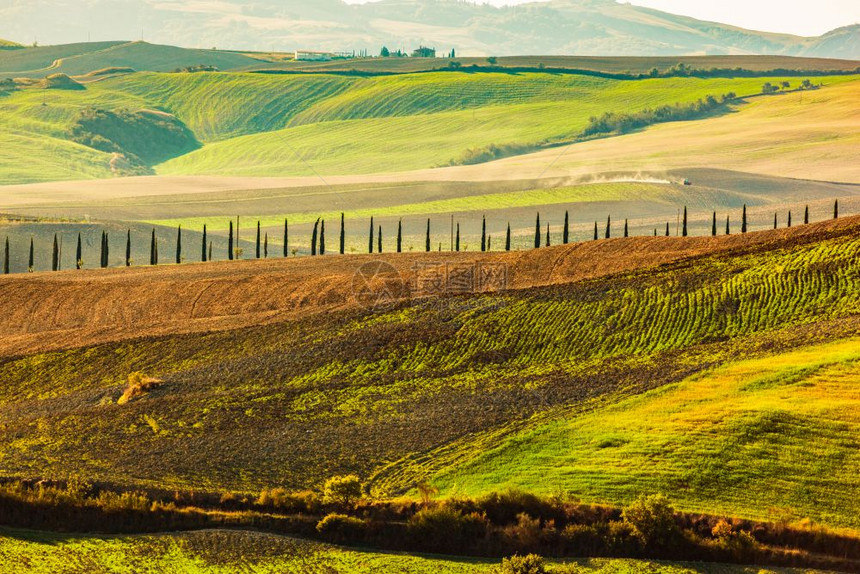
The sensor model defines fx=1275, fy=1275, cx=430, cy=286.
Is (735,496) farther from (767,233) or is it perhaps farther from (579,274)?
(767,233)

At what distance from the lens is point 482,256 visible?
302 feet

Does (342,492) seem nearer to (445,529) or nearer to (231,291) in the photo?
(445,529)

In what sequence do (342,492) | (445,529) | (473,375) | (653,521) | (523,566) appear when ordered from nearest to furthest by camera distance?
(523,566)
(653,521)
(445,529)
(342,492)
(473,375)

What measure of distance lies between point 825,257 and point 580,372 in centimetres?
2107

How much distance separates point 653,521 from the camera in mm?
35375

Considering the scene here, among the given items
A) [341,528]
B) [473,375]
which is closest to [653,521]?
[341,528]

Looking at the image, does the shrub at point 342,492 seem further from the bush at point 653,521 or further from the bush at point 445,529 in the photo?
the bush at point 653,521

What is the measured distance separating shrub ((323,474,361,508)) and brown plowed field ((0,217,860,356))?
104 feet

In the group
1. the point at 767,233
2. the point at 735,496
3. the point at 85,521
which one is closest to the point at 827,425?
the point at 735,496

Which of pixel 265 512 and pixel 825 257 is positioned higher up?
pixel 825 257

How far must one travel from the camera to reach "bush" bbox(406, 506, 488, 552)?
3609cm

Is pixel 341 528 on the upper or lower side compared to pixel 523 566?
lower

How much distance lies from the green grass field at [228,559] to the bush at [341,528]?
25.4 inches

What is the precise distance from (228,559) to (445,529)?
616 cm
